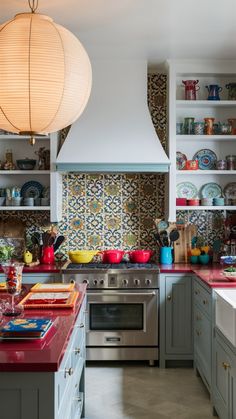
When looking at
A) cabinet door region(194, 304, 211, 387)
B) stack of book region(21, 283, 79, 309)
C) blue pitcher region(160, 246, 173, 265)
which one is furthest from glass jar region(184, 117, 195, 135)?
stack of book region(21, 283, 79, 309)

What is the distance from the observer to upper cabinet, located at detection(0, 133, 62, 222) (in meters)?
4.86

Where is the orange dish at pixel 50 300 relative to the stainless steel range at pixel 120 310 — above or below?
above

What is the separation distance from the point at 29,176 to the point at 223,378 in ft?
9.40

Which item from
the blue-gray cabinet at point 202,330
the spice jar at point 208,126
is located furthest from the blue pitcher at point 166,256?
the spice jar at point 208,126

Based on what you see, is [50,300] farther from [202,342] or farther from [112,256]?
[112,256]

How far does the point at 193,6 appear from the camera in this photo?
350cm

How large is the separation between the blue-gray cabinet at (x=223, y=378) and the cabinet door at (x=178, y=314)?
100 centimetres

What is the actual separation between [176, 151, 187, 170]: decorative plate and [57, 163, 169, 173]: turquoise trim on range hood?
0.41m

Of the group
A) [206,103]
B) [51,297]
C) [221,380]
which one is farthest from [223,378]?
[206,103]

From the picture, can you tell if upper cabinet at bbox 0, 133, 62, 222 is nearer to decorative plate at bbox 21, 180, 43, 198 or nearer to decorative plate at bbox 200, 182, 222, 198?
decorative plate at bbox 21, 180, 43, 198

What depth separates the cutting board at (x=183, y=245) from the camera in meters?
5.09

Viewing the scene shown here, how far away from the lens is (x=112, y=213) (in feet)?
17.1

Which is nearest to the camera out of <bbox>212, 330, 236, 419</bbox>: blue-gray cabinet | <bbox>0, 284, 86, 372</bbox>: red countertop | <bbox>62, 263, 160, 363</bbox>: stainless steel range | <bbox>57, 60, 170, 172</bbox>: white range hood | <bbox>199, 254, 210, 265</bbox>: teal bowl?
<bbox>0, 284, 86, 372</bbox>: red countertop

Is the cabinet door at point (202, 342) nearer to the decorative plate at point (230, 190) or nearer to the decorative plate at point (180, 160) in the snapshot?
the decorative plate at point (230, 190)
